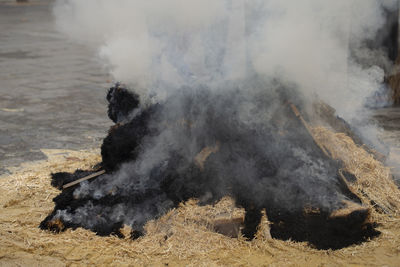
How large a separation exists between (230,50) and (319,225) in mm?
2424

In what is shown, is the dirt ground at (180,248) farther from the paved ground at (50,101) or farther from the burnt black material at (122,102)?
the paved ground at (50,101)

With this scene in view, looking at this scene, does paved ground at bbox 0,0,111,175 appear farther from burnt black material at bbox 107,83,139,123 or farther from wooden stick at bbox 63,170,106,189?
burnt black material at bbox 107,83,139,123

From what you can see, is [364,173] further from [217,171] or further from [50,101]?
[50,101]

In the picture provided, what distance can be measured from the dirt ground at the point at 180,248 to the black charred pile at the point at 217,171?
12 centimetres

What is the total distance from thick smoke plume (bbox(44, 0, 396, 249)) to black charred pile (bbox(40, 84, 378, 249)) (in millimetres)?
12

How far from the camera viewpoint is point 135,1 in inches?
245

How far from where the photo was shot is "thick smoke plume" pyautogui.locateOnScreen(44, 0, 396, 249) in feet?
13.7

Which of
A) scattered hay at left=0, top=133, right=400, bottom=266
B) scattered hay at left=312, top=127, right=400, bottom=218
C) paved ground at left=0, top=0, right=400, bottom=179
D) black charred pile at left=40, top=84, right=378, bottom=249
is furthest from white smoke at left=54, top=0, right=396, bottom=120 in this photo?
paved ground at left=0, top=0, right=400, bottom=179

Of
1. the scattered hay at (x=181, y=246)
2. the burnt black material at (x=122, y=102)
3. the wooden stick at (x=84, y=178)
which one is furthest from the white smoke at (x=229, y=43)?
the scattered hay at (x=181, y=246)

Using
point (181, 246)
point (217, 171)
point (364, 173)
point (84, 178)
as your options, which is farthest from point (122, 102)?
point (364, 173)

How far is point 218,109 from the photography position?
4562 millimetres

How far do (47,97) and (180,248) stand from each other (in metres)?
6.59

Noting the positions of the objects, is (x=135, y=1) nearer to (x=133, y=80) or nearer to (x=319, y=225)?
(x=133, y=80)

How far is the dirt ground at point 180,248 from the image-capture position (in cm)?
357
